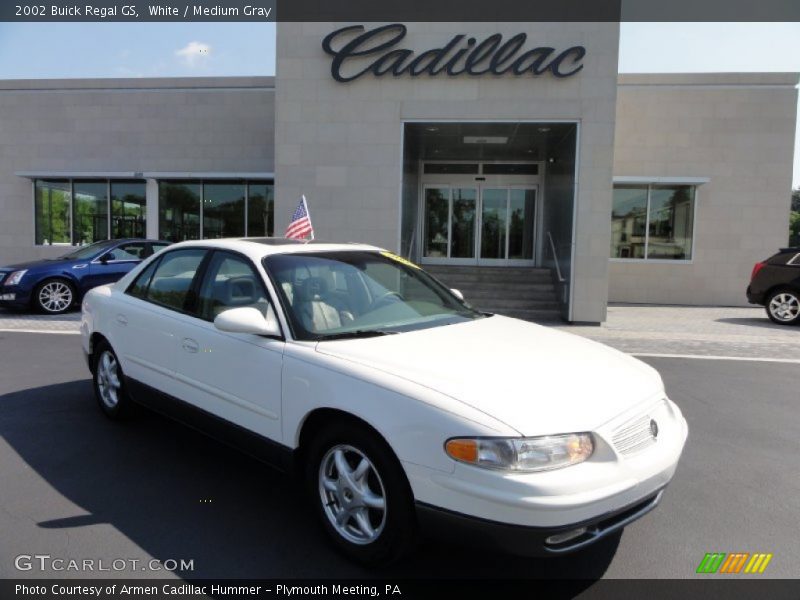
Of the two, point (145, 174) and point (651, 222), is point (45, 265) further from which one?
point (651, 222)

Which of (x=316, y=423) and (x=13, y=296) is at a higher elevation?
(x=316, y=423)

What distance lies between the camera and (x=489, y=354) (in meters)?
3.03

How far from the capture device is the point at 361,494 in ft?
8.97

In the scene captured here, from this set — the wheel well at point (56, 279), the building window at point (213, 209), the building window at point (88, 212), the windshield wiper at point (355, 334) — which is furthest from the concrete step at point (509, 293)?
the building window at point (88, 212)

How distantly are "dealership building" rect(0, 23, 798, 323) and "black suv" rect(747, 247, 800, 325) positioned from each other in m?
3.49

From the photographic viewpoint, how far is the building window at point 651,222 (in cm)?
1623

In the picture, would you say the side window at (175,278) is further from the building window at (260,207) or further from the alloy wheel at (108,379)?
the building window at (260,207)

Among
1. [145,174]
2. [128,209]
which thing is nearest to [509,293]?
[145,174]

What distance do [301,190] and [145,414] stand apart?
859 centimetres

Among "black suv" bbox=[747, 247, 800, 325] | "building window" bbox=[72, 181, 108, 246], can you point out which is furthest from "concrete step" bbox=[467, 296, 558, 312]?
"building window" bbox=[72, 181, 108, 246]

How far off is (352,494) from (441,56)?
36.9 ft

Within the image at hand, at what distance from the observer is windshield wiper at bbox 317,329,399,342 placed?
10.4ft

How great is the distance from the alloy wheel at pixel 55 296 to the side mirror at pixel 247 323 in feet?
32.5

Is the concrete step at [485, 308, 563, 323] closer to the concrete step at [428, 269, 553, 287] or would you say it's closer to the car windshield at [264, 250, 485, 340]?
the concrete step at [428, 269, 553, 287]
